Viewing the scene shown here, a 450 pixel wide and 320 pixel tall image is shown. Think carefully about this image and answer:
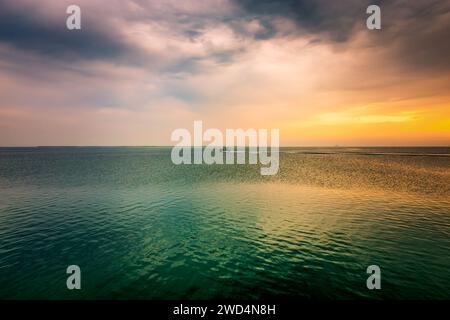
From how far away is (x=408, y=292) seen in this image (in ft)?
44.2

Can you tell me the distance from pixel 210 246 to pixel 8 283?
44.5ft
